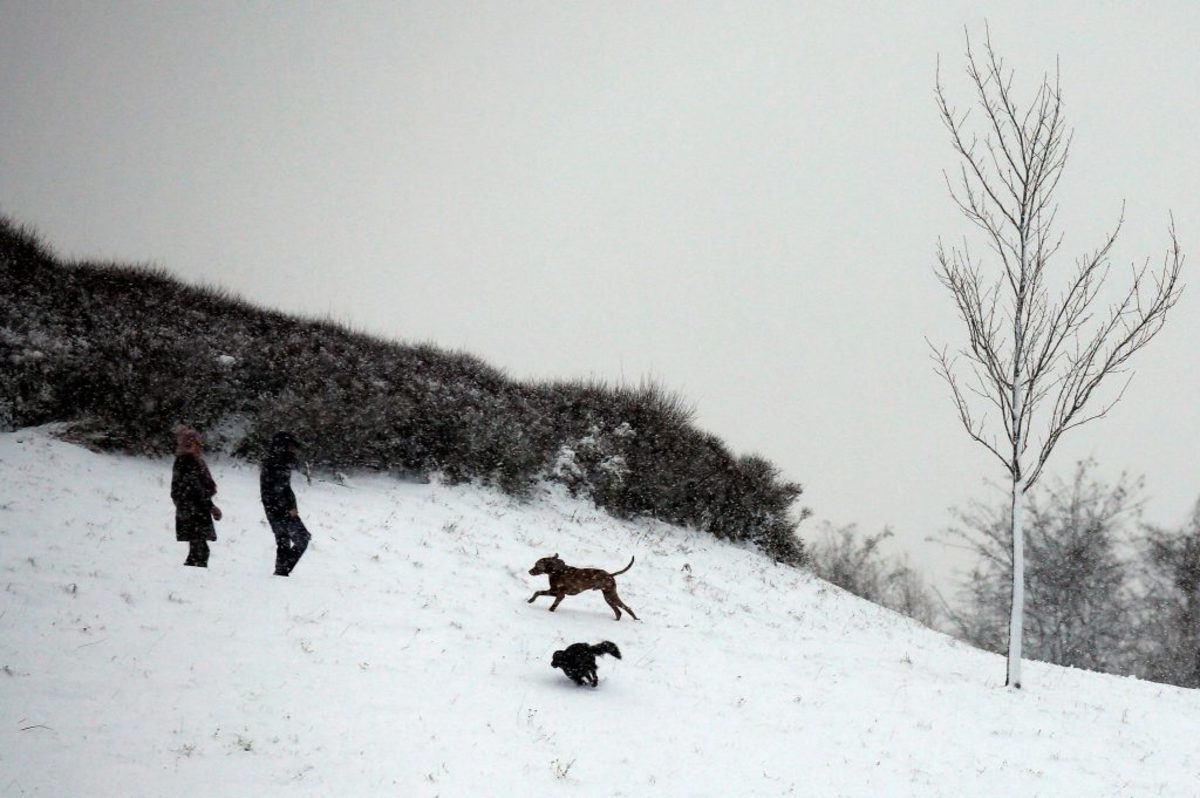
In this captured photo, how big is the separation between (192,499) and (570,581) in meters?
5.12

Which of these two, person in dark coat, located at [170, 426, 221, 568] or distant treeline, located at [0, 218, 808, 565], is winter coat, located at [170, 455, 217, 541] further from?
distant treeline, located at [0, 218, 808, 565]

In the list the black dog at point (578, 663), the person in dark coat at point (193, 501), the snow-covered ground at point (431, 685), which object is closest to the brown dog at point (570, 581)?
the snow-covered ground at point (431, 685)

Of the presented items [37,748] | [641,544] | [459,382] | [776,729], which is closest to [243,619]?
[37,748]

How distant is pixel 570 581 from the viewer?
30.9ft

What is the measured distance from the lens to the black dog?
688 cm

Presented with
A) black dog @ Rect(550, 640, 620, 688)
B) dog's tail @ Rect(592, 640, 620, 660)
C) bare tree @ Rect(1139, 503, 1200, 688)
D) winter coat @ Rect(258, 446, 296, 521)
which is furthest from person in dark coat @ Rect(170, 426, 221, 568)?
bare tree @ Rect(1139, 503, 1200, 688)

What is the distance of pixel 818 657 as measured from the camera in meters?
9.97

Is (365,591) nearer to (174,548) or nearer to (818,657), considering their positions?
(174,548)

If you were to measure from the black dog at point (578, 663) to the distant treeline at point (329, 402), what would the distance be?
27.0 feet

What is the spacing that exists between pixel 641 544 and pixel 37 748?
450 inches

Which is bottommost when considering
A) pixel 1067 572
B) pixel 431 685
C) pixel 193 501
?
pixel 431 685

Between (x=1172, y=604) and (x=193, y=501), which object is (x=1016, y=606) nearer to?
(x=193, y=501)

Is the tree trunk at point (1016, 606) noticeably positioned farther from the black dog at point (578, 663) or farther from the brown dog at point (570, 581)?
the black dog at point (578, 663)

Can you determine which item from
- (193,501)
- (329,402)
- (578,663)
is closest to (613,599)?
(578,663)
